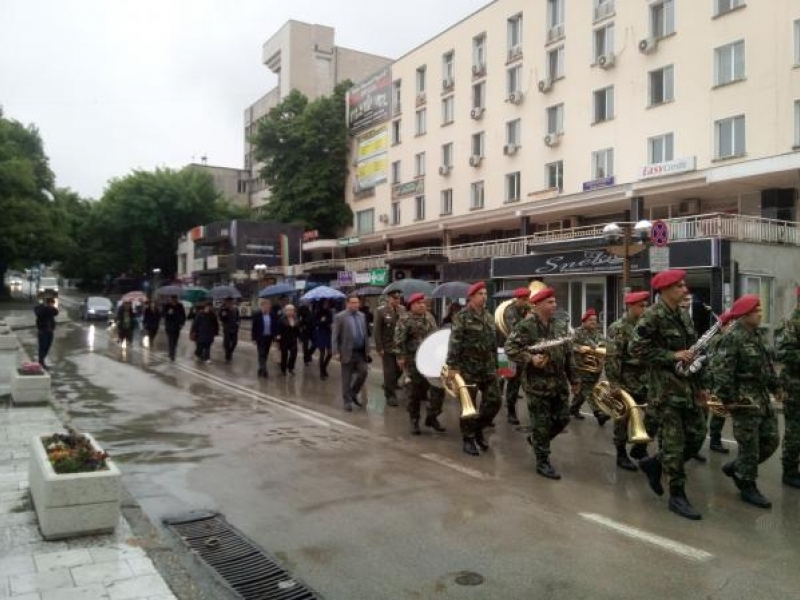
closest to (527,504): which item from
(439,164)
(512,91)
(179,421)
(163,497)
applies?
(163,497)

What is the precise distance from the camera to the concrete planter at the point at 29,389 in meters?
10.4

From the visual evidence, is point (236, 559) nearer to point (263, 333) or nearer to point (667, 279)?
point (667, 279)

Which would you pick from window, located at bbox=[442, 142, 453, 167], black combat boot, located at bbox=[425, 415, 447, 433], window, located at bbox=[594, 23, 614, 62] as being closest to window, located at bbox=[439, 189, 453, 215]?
window, located at bbox=[442, 142, 453, 167]

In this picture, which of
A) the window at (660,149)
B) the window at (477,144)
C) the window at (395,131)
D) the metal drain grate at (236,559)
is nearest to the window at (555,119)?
the window at (477,144)

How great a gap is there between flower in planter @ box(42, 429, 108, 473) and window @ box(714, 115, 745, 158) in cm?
2324

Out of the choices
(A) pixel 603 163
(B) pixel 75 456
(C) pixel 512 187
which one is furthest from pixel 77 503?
(C) pixel 512 187

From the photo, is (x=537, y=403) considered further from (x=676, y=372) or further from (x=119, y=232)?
(x=119, y=232)

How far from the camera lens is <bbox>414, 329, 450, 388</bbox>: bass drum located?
8480 mm

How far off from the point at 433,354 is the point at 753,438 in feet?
12.7

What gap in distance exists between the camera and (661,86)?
26.4 metres

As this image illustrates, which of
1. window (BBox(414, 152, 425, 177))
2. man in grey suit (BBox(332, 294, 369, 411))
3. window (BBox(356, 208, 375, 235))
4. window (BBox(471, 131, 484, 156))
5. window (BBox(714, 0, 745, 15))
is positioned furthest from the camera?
window (BBox(356, 208, 375, 235))

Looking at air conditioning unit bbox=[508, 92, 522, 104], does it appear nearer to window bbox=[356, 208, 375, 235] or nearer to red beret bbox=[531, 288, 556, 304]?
window bbox=[356, 208, 375, 235]

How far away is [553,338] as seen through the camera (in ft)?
23.0

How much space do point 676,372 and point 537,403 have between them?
1482mm
